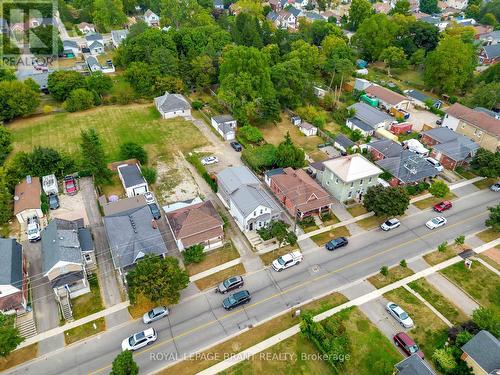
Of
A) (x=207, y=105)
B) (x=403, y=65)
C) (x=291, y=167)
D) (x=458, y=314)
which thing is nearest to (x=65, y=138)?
(x=207, y=105)

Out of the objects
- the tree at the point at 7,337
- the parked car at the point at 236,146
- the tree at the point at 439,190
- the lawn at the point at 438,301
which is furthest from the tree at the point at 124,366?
the tree at the point at 439,190

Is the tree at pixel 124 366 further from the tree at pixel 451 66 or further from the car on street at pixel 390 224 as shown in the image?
the tree at pixel 451 66

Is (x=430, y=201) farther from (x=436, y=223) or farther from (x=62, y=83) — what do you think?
(x=62, y=83)

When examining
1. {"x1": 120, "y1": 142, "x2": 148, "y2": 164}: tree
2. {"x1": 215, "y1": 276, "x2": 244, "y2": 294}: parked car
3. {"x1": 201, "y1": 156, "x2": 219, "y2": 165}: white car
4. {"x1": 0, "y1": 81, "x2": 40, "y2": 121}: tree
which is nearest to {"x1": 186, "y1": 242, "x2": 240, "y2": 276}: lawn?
{"x1": 215, "y1": 276, "x2": 244, "y2": 294}: parked car

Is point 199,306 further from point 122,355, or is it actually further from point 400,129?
point 400,129

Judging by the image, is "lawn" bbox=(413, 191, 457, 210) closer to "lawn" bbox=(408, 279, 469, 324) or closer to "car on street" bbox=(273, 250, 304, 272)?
"lawn" bbox=(408, 279, 469, 324)

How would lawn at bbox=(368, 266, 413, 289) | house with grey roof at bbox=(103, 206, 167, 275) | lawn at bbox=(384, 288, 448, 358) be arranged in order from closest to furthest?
lawn at bbox=(384, 288, 448, 358) < house with grey roof at bbox=(103, 206, 167, 275) < lawn at bbox=(368, 266, 413, 289)
